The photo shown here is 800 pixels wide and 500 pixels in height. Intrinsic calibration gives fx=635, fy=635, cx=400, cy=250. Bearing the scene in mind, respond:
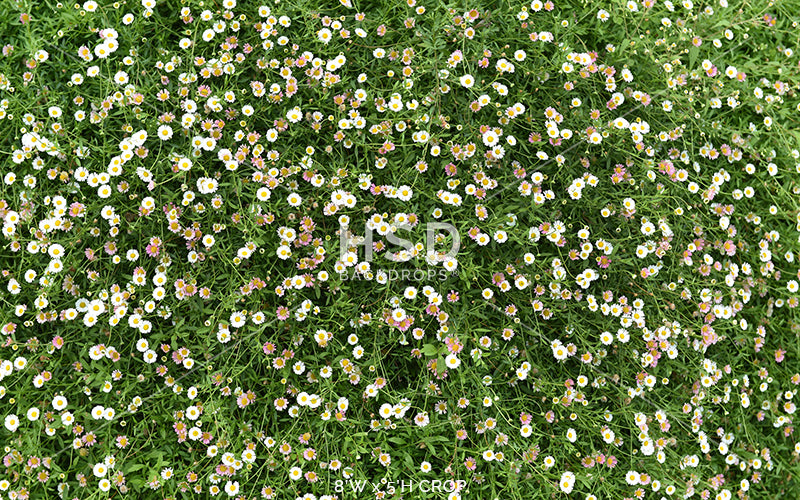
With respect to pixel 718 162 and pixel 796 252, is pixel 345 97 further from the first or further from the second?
pixel 796 252

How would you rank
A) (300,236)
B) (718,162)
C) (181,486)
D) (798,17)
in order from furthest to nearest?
(798,17) → (718,162) → (300,236) → (181,486)

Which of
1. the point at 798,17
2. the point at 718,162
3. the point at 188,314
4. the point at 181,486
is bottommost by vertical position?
the point at 181,486

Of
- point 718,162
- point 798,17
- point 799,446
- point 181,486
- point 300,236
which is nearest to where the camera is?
point 181,486

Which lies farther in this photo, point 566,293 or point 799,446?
point 799,446

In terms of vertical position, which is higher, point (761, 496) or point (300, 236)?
point (300, 236)

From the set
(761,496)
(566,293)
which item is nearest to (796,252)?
(761,496)

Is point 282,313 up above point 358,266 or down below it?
below
